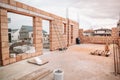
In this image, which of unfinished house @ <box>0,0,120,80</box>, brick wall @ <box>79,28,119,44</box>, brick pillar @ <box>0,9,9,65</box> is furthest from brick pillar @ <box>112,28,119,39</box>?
brick pillar @ <box>0,9,9,65</box>

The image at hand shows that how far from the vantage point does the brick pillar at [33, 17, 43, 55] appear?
19.0 ft

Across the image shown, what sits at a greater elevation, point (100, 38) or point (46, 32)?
point (46, 32)

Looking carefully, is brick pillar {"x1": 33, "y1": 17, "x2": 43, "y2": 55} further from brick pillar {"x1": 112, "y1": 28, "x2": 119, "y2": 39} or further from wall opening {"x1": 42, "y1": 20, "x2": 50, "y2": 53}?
brick pillar {"x1": 112, "y1": 28, "x2": 119, "y2": 39}

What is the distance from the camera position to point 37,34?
5926 mm

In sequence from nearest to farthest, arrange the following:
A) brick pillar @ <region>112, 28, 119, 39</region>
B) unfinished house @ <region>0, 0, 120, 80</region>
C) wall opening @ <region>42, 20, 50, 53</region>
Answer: unfinished house @ <region>0, 0, 120, 80</region> → wall opening @ <region>42, 20, 50, 53</region> → brick pillar @ <region>112, 28, 119, 39</region>

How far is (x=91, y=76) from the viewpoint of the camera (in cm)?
322

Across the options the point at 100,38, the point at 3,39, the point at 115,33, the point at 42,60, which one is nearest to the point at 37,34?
the point at 42,60

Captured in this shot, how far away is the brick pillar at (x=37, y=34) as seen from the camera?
5793 millimetres

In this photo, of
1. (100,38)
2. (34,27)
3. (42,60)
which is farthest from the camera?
(100,38)

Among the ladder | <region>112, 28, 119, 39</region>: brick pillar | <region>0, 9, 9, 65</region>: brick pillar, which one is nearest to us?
<region>0, 9, 9, 65</region>: brick pillar

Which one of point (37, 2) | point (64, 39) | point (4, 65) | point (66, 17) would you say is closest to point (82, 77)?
point (4, 65)

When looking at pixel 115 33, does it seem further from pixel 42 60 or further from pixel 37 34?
pixel 42 60

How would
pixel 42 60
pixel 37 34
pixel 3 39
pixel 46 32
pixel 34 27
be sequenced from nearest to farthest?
pixel 3 39, pixel 42 60, pixel 34 27, pixel 37 34, pixel 46 32

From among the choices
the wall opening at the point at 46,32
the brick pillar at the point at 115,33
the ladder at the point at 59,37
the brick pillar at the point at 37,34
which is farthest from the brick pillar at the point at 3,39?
the brick pillar at the point at 115,33
